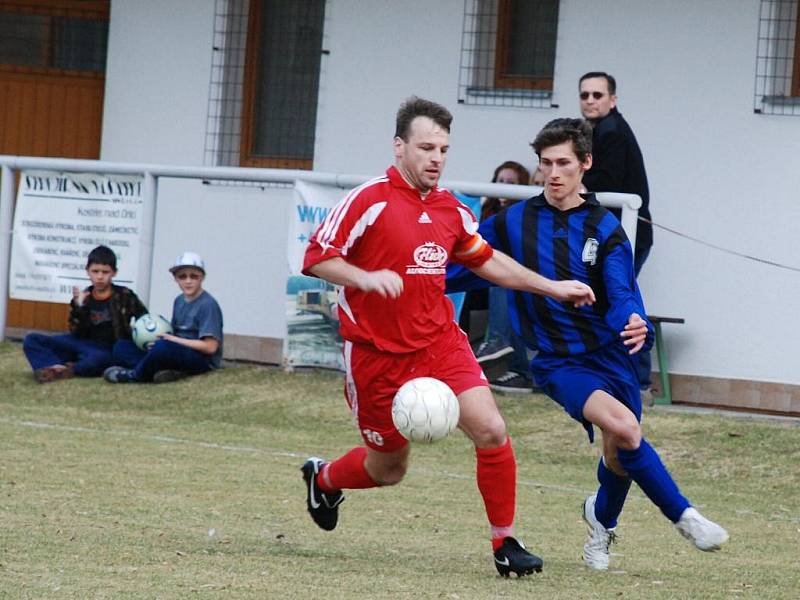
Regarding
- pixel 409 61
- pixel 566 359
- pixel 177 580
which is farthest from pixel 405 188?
pixel 409 61

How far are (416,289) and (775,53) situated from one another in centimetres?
756

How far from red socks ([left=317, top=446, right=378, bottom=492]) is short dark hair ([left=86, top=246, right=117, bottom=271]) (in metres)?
7.01

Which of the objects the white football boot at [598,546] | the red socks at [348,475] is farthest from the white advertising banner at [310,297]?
the white football boot at [598,546]

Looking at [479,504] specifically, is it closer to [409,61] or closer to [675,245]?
[675,245]

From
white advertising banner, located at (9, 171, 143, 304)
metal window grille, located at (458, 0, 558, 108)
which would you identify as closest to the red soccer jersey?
metal window grille, located at (458, 0, 558, 108)

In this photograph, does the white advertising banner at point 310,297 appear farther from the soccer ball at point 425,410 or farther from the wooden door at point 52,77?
the soccer ball at point 425,410

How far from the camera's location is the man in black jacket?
1284cm

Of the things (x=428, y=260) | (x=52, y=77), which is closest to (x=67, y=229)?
(x=52, y=77)

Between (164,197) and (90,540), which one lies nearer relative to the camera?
(90,540)

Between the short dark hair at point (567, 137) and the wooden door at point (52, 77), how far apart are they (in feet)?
35.3

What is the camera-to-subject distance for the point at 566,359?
795cm

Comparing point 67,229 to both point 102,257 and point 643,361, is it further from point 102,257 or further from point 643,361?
point 643,361

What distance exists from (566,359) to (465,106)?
7784 mm

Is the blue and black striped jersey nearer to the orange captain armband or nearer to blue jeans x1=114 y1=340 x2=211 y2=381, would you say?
the orange captain armband
